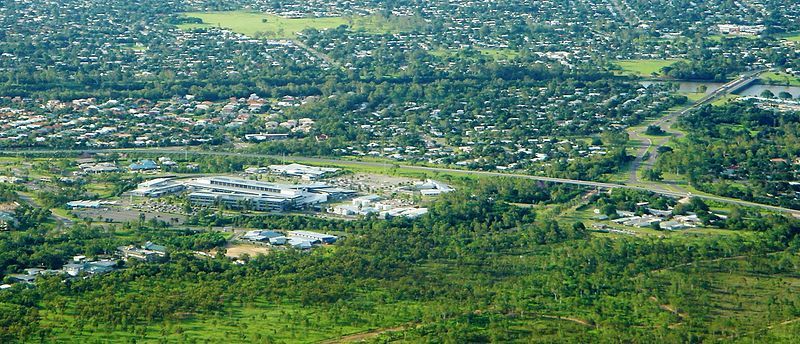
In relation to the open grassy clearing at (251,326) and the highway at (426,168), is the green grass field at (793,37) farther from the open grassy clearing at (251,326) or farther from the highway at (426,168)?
the open grassy clearing at (251,326)

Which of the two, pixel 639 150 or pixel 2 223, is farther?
pixel 639 150

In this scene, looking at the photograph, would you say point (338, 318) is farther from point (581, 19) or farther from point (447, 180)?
point (581, 19)

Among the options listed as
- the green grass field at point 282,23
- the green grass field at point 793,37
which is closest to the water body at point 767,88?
the green grass field at point 793,37

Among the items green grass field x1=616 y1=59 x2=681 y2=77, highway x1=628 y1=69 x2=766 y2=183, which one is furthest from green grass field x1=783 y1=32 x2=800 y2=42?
highway x1=628 y1=69 x2=766 y2=183

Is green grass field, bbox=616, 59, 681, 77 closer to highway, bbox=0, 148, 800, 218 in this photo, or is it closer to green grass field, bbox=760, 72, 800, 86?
green grass field, bbox=760, 72, 800, 86

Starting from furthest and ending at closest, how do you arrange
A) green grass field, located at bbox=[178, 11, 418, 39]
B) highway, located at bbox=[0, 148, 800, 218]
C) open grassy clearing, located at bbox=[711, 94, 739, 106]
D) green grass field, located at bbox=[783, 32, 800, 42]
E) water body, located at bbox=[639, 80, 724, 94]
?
green grass field, located at bbox=[178, 11, 418, 39], green grass field, located at bbox=[783, 32, 800, 42], water body, located at bbox=[639, 80, 724, 94], open grassy clearing, located at bbox=[711, 94, 739, 106], highway, located at bbox=[0, 148, 800, 218]

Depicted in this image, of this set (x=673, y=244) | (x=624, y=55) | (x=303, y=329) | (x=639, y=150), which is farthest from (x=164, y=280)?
(x=624, y=55)
